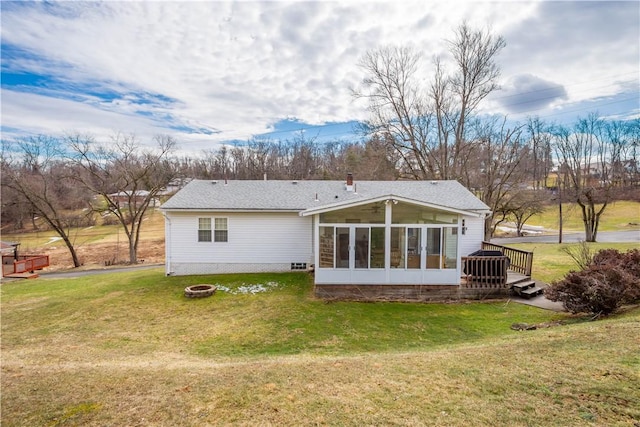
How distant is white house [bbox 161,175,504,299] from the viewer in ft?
36.9

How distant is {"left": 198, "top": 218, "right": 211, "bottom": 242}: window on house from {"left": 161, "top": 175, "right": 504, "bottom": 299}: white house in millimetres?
42

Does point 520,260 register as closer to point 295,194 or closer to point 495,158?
point 295,194

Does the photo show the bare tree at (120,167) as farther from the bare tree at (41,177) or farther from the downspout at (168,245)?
the downspout at (168,245)

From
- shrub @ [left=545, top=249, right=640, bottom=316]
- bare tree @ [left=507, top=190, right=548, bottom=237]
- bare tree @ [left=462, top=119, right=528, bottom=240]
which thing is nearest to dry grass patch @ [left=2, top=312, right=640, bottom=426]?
shrub @ [left=545, top=249, right=640, bottom=316]

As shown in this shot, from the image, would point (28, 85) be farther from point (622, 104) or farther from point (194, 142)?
point (622, 104)

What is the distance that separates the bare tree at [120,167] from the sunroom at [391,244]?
18.7 meters

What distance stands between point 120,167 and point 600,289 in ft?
97.1

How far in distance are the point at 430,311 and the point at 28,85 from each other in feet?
64.2

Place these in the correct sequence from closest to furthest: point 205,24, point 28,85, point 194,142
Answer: point 205,24, point 28,85, point 194,142

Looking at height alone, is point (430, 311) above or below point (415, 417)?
below

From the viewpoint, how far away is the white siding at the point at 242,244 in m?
14.3

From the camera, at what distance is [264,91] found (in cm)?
2472

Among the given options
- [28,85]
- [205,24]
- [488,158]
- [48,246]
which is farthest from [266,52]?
[48,246]

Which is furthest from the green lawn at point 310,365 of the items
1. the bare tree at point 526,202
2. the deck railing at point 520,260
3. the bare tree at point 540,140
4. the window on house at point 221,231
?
the bare tree at point 540,140
